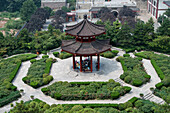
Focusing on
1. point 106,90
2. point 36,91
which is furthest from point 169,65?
point 36,91

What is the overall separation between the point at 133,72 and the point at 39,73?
1530 cm

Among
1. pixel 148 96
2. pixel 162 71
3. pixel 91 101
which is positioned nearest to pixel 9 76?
pixel 91 101

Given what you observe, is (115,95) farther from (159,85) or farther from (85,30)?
(85,30)

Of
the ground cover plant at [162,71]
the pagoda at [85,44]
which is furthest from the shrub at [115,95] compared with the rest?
the pagoda at [85,44]

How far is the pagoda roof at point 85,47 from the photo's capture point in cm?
3681

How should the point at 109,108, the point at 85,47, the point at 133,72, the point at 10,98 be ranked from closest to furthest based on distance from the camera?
1. the point at 109,108
2. the point at 10,98
3. the point at 85,47
4. the point at 133,72

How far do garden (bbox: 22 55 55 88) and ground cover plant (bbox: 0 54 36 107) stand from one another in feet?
8.11

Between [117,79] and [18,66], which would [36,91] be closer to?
[18,66]

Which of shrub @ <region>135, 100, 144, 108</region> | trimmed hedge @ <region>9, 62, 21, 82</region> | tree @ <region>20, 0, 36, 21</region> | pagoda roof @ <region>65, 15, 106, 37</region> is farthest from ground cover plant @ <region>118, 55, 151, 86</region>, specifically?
tree @ <region>20, 0, 36, 21</region>

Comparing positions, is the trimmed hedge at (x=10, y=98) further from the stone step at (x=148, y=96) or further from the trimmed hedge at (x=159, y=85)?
the trimmed hedge at (x=159, y=85)

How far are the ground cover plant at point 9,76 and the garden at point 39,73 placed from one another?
247cm

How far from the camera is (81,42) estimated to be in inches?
1522

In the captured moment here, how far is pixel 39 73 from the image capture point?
39.4 meters

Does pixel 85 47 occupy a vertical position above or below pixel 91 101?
above
